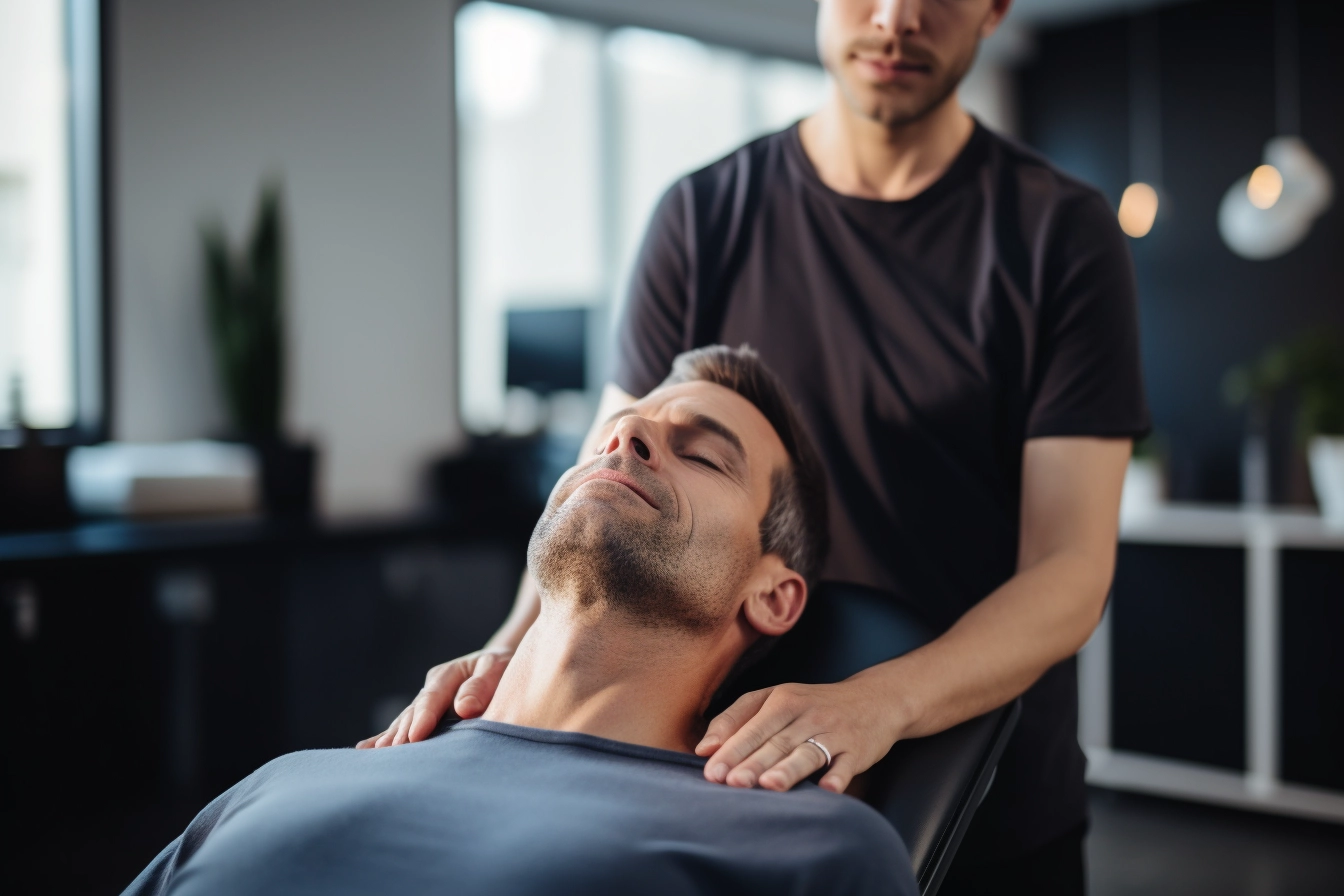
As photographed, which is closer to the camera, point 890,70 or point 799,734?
point 799,734

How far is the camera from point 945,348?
144 centimetres

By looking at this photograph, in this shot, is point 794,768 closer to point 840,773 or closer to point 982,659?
point 840,773

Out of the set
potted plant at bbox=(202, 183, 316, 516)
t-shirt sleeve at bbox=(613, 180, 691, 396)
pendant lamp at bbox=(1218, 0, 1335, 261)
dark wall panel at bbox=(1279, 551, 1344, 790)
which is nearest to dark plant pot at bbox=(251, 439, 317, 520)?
potted plant at bbox=(202, 183, 316, 516)

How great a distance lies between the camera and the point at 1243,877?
121 inches

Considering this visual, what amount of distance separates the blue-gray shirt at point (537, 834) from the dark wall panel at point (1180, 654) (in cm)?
302

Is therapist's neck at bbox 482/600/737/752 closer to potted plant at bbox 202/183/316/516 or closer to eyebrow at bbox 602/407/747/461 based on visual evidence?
eyebrow at bbox 602/407/747/461

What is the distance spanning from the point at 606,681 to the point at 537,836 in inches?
10.9

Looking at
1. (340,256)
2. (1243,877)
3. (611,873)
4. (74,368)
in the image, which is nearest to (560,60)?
(340,256)

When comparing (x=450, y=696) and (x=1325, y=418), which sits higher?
(x=1325, y=418)

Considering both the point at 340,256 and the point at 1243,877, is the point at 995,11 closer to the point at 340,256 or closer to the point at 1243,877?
the point at 1243,877

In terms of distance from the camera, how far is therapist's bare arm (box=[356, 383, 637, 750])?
1.23 metres

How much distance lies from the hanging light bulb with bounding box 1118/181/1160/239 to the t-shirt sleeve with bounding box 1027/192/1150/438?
3.85 meters

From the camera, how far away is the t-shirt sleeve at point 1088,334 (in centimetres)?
132

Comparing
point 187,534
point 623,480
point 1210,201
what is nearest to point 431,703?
point 623,480
